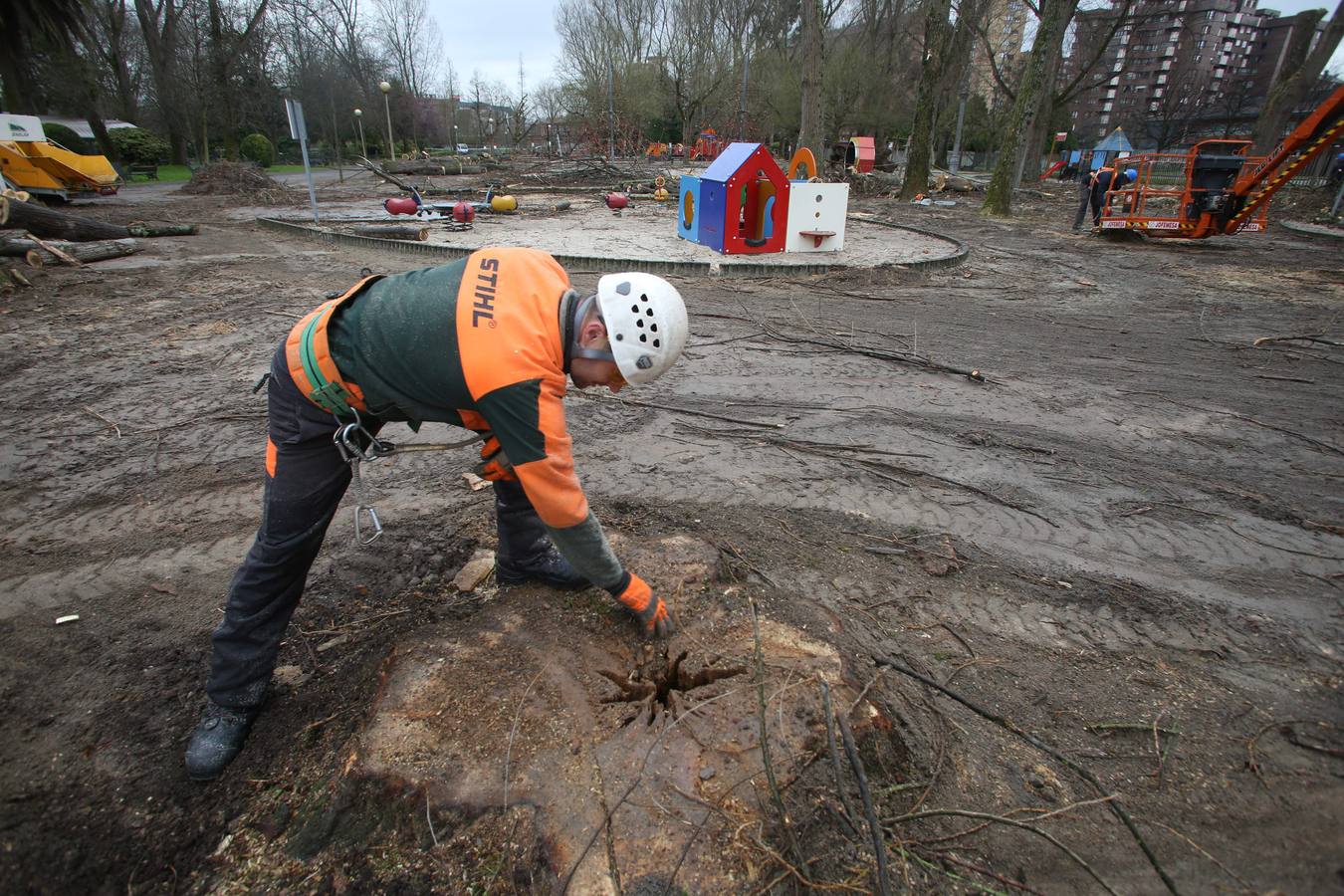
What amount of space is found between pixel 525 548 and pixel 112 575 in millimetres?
2083

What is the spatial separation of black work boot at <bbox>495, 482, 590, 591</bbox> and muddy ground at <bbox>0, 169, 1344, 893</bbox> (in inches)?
5.4

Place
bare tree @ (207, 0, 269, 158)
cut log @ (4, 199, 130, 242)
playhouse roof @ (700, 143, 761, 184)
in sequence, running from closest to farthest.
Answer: cut log @ (4, 199, 130, 242), playhouse roof @ (700, 143, 761, 184), bare tree @ (207, 0, 269, 158)

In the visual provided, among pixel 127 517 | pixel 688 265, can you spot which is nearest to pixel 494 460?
pixel 127 517

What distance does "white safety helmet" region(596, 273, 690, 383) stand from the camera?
6.75 ft

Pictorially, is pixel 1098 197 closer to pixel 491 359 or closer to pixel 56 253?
pixel 491 359

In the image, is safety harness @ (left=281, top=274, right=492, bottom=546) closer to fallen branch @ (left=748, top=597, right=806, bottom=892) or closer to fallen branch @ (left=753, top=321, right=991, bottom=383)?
fallen branch @ (left=748, top=597, right=806, bottom=892)

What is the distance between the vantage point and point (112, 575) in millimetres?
3172

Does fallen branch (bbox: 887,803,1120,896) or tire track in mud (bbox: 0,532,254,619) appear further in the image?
tire track in mud (bbox: 0,532,254,619)

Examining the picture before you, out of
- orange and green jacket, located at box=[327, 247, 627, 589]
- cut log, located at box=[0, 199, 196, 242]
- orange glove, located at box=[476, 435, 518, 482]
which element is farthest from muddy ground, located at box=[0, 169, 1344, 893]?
cut log, located at box=[0, 199, 196, 242]

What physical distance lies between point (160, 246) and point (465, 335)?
13.0 meters

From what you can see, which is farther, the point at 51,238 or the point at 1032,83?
the point at 1032,83

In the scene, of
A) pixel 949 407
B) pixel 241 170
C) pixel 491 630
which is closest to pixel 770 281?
pixel 949 407

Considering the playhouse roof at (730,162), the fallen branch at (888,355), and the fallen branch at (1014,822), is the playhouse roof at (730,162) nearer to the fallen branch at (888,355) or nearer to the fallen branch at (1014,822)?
the fallen branch at (888,355)

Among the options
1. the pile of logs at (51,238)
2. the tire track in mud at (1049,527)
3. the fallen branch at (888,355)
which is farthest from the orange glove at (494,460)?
the pile of logs at (51,238)
